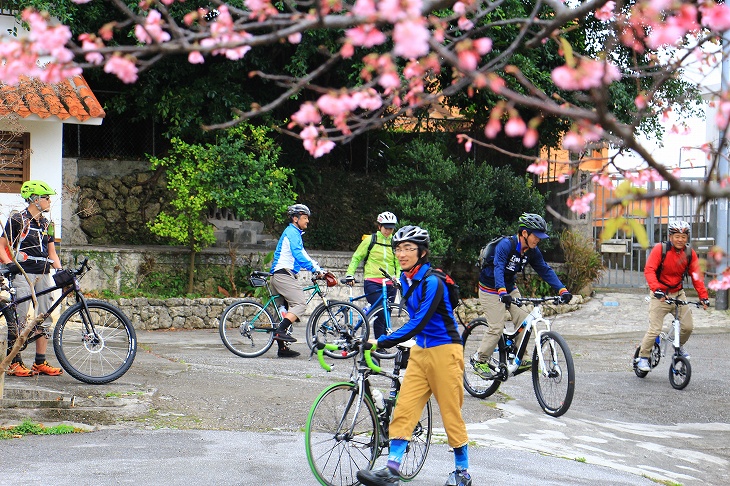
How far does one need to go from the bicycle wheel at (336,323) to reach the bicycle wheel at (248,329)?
594 mm

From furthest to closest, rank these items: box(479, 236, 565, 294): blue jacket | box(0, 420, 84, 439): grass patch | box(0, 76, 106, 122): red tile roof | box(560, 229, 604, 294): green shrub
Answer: box(560, 229, 604, 294): green shrub
box(0, 76, 106, 122): red tile roof
box(479, 236, 565, 294): blue jacket
box(0, 420, 84, 439): grass patch

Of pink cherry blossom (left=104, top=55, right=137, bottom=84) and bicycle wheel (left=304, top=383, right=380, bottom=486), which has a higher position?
pink cherry blossom (left=104, top=55, right=137, bottom=84)

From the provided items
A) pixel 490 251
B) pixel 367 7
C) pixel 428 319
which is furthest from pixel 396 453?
pixel 490 251

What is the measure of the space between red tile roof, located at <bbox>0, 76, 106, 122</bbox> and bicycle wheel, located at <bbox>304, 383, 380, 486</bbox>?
899cm

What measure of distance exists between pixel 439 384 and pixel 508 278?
375 cm

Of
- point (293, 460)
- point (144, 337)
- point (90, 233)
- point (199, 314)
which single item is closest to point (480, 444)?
point (293, 460)

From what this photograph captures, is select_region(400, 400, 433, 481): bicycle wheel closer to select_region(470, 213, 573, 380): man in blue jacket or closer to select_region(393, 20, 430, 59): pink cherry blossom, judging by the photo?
select_region(470, 213, 573, 380): man in blue jacket

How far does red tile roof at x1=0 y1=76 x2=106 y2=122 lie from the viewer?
14.1 m

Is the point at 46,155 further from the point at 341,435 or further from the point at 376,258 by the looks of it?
the point at 341,435

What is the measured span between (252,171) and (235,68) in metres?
2.49

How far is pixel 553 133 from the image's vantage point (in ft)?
67.1

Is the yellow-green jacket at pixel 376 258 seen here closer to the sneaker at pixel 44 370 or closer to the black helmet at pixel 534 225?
the black helmet at pixel 534 225

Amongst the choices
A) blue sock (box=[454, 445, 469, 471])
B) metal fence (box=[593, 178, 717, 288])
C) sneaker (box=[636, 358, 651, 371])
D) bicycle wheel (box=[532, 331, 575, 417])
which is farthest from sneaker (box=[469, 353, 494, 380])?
metal fence (box=[593, 178, 717, 288])

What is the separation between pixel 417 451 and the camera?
6492 millimetres
